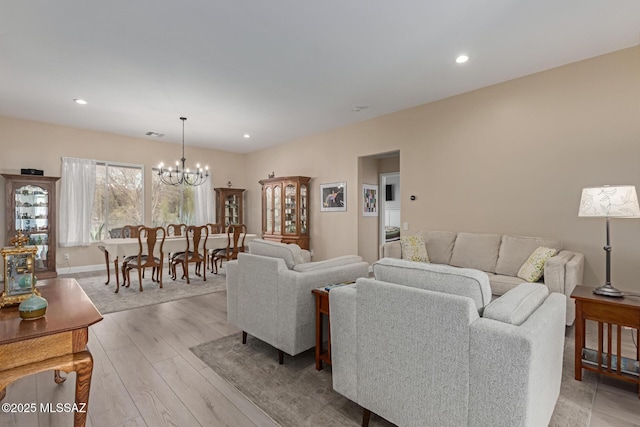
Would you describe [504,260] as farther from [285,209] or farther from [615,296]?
[285,209]

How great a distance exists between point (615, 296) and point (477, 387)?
1696mm

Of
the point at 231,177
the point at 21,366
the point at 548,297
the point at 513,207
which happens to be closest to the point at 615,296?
the point at 548,297

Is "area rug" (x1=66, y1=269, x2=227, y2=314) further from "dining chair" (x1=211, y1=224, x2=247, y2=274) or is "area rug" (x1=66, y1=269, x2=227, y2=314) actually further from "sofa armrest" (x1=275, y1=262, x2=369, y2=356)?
"sofa armrest" (x1=275, y1=262, x2=369, y2=356)

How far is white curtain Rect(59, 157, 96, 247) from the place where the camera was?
5.87 meters

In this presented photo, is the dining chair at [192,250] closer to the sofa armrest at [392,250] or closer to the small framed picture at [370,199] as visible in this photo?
the small framed picture at [370,199]

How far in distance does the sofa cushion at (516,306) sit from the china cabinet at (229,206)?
7.06 meters

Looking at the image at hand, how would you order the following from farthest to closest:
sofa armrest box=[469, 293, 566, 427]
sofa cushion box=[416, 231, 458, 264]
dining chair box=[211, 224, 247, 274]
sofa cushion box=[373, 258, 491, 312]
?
dining chair box=[211, 224, 247, 274]
sofa cushion box=[416, 231, 458, 264]
sofa cushion box=[373, 258, 491, 312]
sofa armrest box=[469, 293, 566, 427]

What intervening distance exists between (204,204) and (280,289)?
6095mm

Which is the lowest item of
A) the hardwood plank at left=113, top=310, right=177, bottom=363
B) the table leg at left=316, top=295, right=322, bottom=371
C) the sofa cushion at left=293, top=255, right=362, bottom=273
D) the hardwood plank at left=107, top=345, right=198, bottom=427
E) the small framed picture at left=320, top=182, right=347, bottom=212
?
the hardwood plank at left=107, top=345, right=198, bottom=427

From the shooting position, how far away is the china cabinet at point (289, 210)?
6.66 meters

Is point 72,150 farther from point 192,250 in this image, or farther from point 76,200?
point 192,250

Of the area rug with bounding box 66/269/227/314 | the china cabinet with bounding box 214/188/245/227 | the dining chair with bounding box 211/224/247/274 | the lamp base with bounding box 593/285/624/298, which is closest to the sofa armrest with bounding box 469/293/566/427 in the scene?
the lamp base with bounding box 593/285/624/298

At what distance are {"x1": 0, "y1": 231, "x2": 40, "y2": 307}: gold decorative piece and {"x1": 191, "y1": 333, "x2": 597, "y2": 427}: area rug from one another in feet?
4.40

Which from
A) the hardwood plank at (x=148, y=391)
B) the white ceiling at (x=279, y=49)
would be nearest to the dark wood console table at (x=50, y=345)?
the hardwood plank at (x=148, y=391)
